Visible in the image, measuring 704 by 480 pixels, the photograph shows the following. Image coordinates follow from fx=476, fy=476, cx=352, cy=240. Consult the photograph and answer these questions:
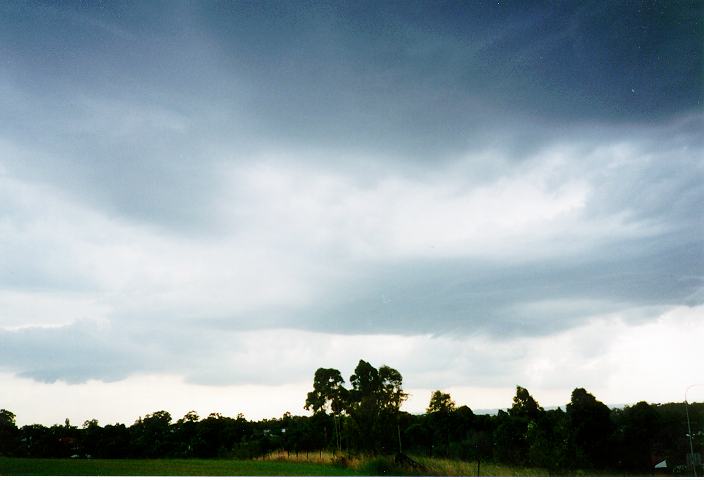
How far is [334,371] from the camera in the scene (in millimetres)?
13258

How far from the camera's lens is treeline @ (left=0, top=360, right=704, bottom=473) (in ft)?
39.6

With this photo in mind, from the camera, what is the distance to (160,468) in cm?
1105

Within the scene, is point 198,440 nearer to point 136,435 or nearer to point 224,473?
point 136,435

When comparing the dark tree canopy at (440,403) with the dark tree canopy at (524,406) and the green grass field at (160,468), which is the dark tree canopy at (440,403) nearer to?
the dark tree canopy at (524,406)

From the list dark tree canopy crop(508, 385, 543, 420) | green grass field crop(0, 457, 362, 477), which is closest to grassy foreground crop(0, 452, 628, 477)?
green grass field crop(0, 457, 362, 477)

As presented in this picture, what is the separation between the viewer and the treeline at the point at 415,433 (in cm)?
1206

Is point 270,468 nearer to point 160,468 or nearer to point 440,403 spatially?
point 160,468

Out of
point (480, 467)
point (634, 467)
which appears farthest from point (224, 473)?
point (634, 467)

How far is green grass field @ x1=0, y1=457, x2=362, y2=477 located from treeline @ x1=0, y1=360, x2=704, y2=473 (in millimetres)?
986

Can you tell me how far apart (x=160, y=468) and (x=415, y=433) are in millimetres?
6731

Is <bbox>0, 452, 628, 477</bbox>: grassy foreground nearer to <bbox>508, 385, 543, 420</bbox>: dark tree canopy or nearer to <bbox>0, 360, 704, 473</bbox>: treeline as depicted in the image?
<bbox>0, 360, 704, 473</bbox>: treeline

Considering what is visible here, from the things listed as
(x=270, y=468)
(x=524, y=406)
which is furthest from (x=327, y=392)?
(x=524, y=406)

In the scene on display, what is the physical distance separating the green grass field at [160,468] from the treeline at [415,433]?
986 millimetres

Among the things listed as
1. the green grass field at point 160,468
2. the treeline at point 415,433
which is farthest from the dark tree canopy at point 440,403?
the green grass field at point 160,468
